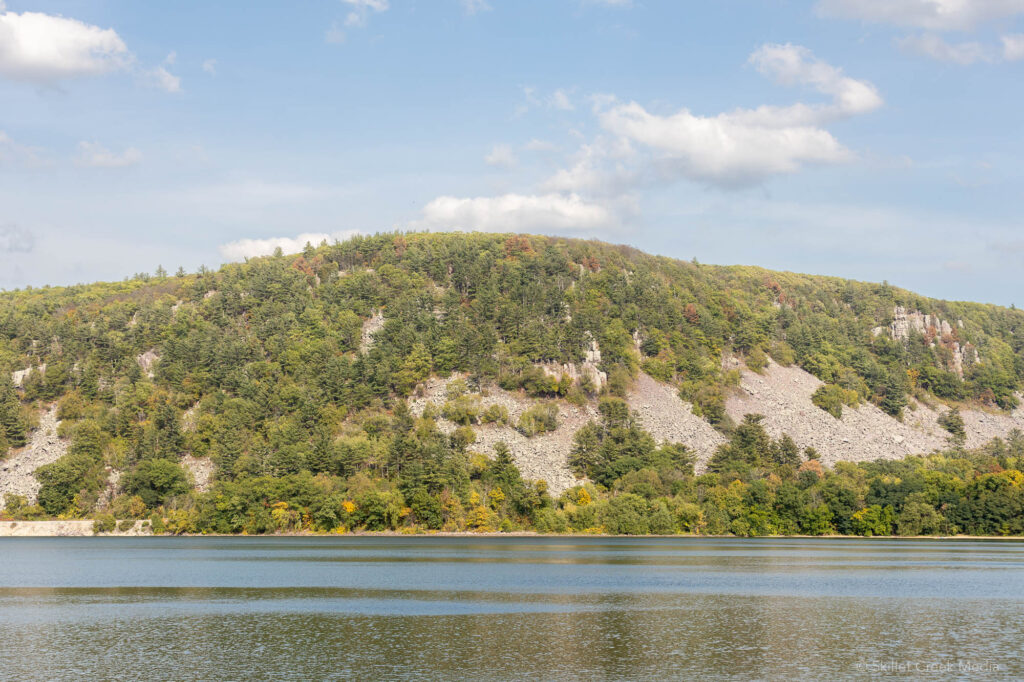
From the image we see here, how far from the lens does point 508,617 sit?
2660 inches

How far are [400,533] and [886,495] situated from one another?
9370 cm

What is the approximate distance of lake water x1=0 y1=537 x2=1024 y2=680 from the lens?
51031 millimetres

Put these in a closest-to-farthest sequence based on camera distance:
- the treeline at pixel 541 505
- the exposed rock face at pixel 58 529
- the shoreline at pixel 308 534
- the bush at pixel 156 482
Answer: the treeline at pixel 541 505
the shoreline at pixel 308 534
the exposed rock face at pixel 58 529
the bush at pixel 156 482

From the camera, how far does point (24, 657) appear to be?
52125 millimetres

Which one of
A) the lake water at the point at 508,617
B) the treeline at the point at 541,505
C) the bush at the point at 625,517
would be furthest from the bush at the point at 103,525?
the bush at the point at 625,517

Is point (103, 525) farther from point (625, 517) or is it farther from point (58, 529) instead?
point (625, 517)

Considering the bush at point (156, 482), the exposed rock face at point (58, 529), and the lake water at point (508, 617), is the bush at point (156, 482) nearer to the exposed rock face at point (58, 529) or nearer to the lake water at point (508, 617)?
the exposed rock face at point (58, 529)

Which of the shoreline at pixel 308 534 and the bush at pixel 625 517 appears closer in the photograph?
the shoreline at pixel 308 534

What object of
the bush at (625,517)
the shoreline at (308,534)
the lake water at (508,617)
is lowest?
the shoreline at (308,534)

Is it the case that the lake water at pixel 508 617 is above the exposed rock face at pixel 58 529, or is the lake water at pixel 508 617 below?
above

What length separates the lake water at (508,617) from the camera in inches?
2009

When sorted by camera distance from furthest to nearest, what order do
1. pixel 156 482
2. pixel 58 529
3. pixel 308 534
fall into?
pixel 156 482 → pixel 58 529 → pixel 308 534

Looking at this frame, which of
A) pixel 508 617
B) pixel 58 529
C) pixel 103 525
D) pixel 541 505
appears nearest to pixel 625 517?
pixel 541 505

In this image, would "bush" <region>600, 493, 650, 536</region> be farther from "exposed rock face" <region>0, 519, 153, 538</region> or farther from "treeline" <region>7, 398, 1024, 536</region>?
"exposed rock face" <region>0, 519, 153, 538</region>
